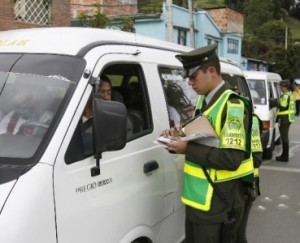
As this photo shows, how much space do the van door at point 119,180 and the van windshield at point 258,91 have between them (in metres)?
8.10

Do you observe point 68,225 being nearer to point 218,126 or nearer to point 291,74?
point 218,126

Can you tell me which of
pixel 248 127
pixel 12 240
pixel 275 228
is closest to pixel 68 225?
pixel 12 240

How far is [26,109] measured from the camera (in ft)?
9.25

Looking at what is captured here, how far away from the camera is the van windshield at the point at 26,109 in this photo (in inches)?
104

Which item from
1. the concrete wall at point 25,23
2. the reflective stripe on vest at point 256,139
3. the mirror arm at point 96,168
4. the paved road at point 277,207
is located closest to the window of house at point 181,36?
the concrete wall at point 25,23

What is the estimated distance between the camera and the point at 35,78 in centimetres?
292

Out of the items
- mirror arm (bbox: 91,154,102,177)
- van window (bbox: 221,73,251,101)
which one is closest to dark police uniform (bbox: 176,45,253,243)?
mirror arm (bbox: 91,154,102,177)

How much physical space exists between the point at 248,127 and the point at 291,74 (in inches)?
2071


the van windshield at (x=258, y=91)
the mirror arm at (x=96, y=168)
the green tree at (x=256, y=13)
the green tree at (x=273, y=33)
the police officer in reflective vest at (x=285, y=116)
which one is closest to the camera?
the mirror arm at (x=96, y=168)

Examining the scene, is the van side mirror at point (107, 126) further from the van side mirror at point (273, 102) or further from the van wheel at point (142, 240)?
the van side mirror at point (273, 102)

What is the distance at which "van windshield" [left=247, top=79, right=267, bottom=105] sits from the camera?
38.1 feet

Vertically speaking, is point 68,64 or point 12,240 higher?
point 68,64

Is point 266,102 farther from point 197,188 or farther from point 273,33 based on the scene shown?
point 273,33

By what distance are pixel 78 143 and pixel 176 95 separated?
164cm
